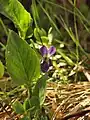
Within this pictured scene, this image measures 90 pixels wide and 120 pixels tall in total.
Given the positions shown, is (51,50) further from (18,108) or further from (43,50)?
(18,108)

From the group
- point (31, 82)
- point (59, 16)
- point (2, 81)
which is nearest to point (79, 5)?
point (59, 16)

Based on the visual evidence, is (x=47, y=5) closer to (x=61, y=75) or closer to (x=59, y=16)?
(x=59, y=16)

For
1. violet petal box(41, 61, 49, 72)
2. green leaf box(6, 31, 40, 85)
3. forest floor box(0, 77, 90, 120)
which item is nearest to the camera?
green leaf box(6, 31, 40, 85)

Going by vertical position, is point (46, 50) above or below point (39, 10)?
below

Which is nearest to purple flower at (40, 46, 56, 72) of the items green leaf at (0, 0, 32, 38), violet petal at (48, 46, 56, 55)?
violet petal at (48, 46, 56, 55)

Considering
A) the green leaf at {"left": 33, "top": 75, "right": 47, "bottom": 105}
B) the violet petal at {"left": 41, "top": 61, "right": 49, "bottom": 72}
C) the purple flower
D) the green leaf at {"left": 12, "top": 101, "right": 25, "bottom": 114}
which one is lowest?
the green leaf at {"left": 12, "top": 101, "right": 25, "bottom": 114}

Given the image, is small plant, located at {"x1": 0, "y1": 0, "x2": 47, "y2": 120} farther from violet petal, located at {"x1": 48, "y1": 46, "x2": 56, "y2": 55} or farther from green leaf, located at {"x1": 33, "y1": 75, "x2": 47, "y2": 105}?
violet petal, located at {"x1": 48, "y1": 46, "x2": 56, "y2": 55}

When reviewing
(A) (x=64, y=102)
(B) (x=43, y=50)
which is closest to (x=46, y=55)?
(B) (x=43, y=50)
